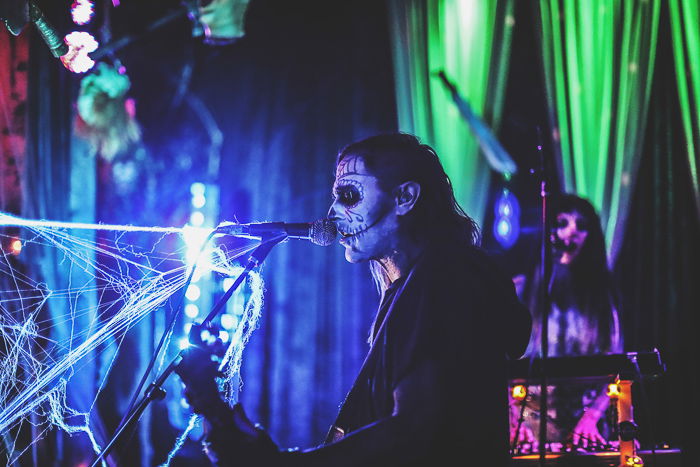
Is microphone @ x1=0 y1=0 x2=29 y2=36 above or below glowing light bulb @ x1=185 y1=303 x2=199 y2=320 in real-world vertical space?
above

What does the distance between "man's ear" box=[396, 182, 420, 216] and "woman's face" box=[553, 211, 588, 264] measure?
13.2ft

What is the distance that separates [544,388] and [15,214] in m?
4.19

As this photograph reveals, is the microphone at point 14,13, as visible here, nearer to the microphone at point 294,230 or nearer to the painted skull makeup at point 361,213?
the microphone at point 294,230

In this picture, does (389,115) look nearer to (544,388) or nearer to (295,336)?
(295,336)

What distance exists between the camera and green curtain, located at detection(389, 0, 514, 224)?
7.79 meters

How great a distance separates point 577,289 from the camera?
5977mm

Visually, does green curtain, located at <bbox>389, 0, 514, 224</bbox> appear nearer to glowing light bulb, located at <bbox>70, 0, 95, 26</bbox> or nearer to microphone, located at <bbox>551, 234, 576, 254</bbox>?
microphone, located at <bbox>551, 234, 576, 254</bbox>

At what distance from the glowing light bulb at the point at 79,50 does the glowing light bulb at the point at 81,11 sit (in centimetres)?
12

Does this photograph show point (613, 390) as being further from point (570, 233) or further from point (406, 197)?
point (570, 233)

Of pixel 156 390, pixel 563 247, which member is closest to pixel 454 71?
pixel 563 247

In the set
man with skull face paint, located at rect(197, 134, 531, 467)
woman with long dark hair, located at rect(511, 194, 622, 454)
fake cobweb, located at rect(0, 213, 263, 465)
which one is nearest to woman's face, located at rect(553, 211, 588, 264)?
woman with long dark hair, located at rect(511, 194, 622, 454)

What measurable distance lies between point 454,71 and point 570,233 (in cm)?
276

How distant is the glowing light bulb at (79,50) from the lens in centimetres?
570

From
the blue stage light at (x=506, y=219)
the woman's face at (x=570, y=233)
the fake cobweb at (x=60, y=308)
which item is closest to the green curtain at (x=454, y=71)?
the blue stage light at (x=506, y=219)
